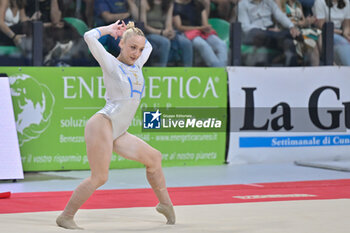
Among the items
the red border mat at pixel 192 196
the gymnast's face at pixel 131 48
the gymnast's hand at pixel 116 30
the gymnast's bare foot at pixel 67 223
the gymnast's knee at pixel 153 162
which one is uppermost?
the gymnast's hand at pixel 116 30

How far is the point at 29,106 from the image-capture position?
9117 mm

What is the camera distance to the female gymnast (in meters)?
5.11

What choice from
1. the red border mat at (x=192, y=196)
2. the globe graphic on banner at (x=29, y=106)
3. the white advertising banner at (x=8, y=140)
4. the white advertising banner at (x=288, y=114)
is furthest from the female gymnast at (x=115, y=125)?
the white advertising banner at (x=288, y=114)

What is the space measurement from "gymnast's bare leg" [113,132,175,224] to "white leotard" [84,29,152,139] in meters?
0.08

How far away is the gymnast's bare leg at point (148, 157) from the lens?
5234 millimetres

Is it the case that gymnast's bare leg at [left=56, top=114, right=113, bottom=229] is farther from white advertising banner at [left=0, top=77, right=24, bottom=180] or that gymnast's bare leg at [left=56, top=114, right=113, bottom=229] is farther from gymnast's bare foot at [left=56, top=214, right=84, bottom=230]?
white advertising banner at [left=0, top=77, right=24, bottom=180]

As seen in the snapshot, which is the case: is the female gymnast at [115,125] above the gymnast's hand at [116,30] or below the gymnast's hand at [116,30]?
below

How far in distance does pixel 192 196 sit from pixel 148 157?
6.78 ft

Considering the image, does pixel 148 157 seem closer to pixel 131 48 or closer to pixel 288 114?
pixel 131 48

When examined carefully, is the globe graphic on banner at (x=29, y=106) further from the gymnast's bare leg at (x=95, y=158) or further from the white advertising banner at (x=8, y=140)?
the gymnast's bare leg at (x=95, y=158)

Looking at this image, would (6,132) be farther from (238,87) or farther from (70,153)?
(238,87)

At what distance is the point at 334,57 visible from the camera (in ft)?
36.6

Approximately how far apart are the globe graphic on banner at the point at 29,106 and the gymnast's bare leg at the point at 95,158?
4.11 m

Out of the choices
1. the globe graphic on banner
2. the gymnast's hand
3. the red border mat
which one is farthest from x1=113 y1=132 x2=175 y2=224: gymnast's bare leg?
the globe graphic on banner
